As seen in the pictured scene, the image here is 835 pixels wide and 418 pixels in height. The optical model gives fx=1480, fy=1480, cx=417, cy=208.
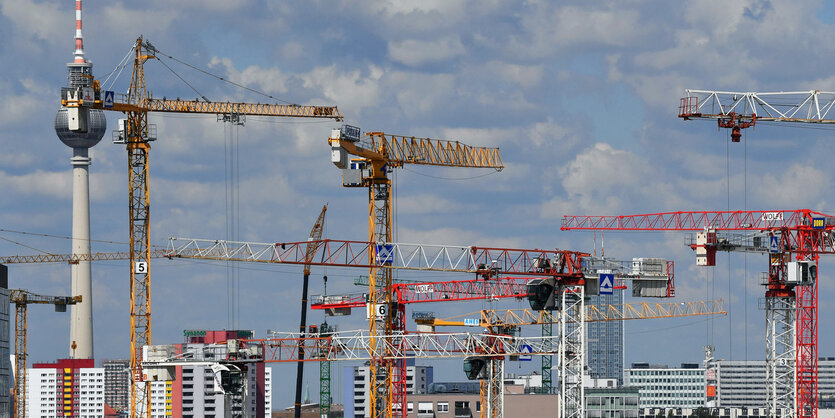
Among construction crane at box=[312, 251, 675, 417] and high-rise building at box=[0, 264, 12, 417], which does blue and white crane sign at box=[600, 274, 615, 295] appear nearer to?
construction crane at box=[312, 251, 675, 417]

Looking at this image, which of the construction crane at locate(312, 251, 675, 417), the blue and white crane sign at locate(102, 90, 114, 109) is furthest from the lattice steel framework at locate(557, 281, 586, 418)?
the blue and white crane sign at locate(102, 90, 114, 109)

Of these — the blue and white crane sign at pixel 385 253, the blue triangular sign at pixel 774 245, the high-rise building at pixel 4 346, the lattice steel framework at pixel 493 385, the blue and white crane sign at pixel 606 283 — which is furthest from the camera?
the high-rise building at pixel 4 346

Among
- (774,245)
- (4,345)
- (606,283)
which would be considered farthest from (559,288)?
(4,345)

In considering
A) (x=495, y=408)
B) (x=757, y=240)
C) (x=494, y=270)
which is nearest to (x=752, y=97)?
(x=757, y=240)

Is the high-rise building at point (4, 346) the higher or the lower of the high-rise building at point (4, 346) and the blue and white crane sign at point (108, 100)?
the lower

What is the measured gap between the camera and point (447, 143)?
6403 inches

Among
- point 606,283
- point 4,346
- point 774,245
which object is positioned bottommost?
point 4,346

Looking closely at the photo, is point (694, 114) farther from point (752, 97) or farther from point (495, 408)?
point (495, 408)

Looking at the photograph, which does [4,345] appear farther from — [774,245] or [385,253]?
[774,245]

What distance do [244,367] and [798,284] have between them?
2162 inches

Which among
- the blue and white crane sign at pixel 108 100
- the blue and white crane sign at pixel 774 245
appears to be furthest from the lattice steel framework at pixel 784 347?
the blue and white crane sign at pixel 108 100

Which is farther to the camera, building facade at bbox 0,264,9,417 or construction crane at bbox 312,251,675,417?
building facade at bbox 0,264,9,417

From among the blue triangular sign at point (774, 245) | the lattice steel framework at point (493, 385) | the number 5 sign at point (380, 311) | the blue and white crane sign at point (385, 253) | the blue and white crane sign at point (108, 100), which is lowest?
the lattice steel framework at point (493, 385)

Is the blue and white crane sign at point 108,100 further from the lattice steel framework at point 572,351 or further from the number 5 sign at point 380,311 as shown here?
the lattice steel framework at point 572,351
